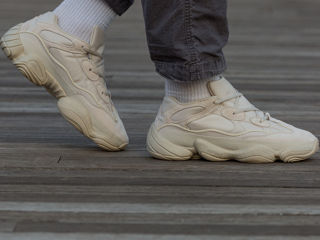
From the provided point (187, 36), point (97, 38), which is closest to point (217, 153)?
point (187, 36)

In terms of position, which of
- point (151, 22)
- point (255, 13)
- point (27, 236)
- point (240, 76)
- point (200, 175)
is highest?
point (151, 22)

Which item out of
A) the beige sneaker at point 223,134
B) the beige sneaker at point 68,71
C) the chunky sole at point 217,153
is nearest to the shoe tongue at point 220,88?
the beige sneaker at point 223,134

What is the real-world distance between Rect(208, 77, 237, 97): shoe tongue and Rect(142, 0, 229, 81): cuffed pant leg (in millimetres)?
47

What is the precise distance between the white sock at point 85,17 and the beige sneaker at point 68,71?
1cm

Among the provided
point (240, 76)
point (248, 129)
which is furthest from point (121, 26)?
point (248, 129)

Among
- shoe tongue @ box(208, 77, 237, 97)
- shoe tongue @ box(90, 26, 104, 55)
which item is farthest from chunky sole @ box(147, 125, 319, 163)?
shoe tongue @ box(90, 26, 104, 55)

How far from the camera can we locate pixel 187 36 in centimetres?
161

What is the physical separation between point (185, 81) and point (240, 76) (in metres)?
1.18

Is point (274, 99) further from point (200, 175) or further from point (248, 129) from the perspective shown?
point (200, 175)

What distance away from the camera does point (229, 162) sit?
1.71 metres

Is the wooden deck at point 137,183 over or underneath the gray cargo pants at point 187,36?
underneath

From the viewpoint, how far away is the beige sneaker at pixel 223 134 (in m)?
1.69

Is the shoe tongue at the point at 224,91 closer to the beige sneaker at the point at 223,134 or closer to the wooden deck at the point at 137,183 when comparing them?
the beige sneaker at the point at 223,134

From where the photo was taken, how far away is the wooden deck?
128 cm
